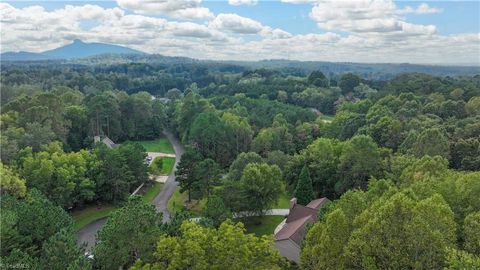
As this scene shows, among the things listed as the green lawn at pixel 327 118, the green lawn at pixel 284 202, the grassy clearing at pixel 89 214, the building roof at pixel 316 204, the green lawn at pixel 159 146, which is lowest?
the grassy clearing at pixel 89 214

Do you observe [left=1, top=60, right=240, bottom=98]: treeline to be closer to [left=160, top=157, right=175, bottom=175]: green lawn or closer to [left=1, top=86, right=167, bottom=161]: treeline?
[left=1, top=86, right=167, bottom=161]: treeline

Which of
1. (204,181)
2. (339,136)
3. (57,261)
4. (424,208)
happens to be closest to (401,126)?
A: (339,136)

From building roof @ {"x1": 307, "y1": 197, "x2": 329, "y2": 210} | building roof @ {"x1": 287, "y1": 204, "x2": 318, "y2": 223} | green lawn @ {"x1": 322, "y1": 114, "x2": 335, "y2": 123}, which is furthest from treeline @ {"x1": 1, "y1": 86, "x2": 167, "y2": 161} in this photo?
green lawn @ {"x1": 322, "y1": 114, "x2": 335, "y2": 123}

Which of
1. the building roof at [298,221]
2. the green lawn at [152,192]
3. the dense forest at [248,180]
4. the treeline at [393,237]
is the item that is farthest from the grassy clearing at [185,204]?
the treeline at [393,237]

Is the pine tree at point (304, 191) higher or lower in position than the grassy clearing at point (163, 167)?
higher

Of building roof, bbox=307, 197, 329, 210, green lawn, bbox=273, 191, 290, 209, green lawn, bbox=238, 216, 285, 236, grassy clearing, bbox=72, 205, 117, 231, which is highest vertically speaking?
building roof, bbox=307, 197, 329, 210

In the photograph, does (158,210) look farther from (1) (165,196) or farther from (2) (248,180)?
(2) (248,180)

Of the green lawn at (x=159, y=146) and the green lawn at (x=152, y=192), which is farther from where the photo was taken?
the green lawn at (x=159, y=146)

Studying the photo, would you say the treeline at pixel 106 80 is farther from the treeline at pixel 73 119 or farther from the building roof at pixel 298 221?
the building roof at pixel 298 221

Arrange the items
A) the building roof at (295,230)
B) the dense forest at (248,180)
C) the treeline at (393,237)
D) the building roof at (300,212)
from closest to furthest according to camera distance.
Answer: the treeline at (393,237)
the dense forest at (248,180)
the building roof at (295,230)
the building roof at (300,212)
